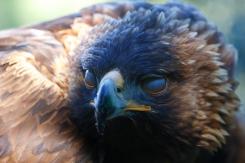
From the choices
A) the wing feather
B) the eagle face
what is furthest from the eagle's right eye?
the wing feather

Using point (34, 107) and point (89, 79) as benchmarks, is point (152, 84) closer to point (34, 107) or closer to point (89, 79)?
point (89, 79)

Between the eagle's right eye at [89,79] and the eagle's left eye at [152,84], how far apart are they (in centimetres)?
18

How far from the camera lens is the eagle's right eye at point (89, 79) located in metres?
2.82

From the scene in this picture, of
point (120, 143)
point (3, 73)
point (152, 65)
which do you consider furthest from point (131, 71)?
point (3, 73)

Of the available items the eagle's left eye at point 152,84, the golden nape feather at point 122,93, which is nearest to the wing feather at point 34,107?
the golden nape feather at point 122,93

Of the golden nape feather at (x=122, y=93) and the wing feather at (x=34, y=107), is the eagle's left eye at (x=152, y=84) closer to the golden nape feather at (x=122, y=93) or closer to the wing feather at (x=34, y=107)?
the golden nape feather at (x=122, y=93)

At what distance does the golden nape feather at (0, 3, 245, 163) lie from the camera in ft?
9.18

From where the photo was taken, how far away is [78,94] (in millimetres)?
2924

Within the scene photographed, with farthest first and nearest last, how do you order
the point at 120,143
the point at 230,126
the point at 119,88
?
the point at 230,126 → the point at 120,143 → the point at 119,88

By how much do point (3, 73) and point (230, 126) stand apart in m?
0.93

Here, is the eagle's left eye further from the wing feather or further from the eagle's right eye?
the wing feather

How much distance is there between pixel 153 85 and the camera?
2822 millimetres

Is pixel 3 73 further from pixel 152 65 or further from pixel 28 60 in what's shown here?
pixel 152 65

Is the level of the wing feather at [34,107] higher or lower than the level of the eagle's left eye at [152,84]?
lower
